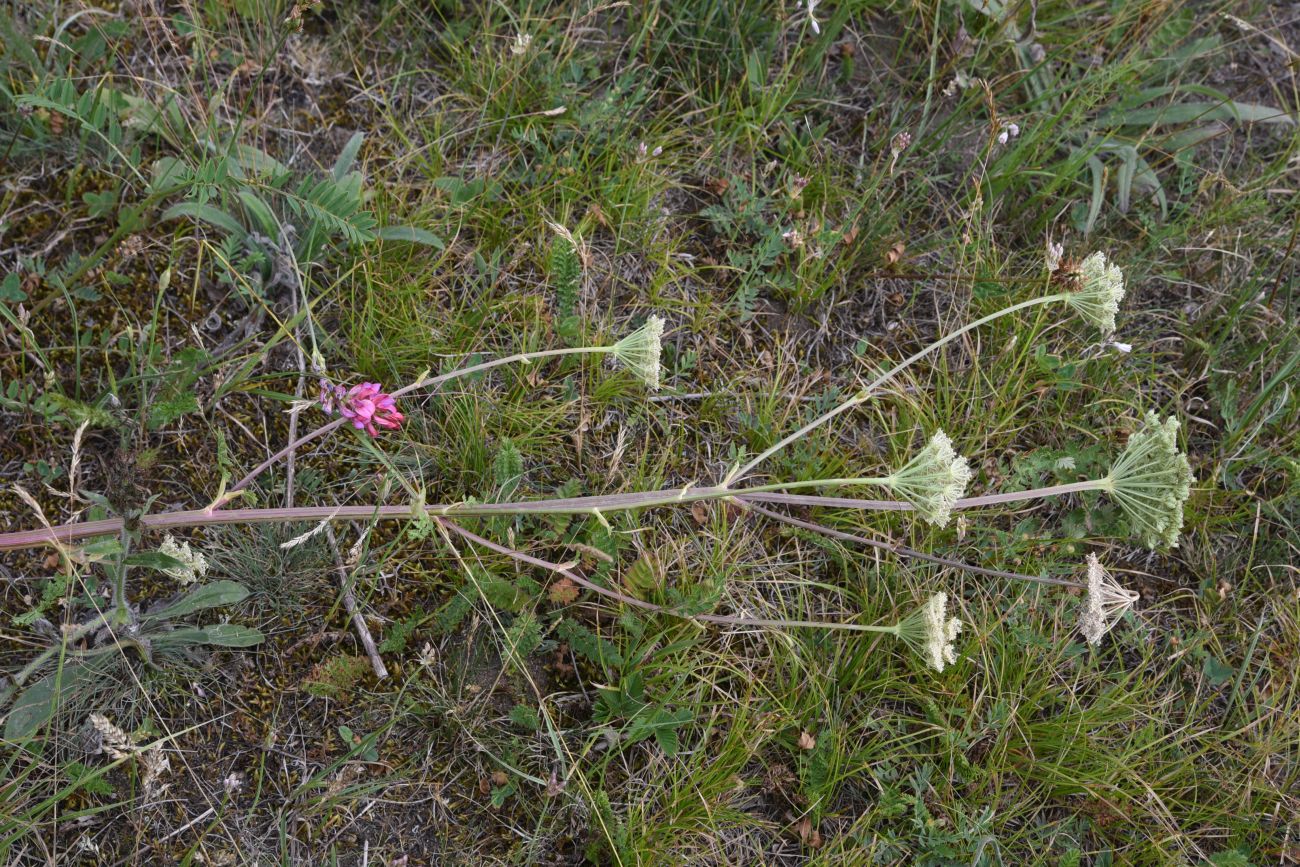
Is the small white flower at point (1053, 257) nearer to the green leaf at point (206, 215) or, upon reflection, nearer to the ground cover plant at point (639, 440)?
the ground cover plant at point (639, 440)

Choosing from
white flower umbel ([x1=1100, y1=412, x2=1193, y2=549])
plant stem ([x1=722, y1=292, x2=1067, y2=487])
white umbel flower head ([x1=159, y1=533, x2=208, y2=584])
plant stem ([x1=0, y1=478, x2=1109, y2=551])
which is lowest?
white flower umbel ([x1=1100, y1=412, x2=1193, y2=549])

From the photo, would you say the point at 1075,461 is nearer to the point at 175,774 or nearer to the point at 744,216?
the point at 744,216

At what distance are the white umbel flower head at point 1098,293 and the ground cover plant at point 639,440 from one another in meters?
0.01

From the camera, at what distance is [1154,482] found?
2240 mm

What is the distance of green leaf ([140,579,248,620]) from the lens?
214 cm

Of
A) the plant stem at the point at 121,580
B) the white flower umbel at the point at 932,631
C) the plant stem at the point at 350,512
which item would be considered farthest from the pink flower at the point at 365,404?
the white flower umbel at the point at 932,631

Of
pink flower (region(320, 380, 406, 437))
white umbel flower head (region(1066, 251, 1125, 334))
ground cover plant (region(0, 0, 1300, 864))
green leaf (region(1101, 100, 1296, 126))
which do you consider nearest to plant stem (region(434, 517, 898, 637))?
ground cover plant (region(0, 0, 1300, 864))

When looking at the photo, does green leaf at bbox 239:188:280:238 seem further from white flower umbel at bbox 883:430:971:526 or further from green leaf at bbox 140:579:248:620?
white flower umbel at bbox 883:430:971:526

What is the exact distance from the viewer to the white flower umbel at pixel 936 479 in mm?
2000

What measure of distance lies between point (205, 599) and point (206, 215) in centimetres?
95

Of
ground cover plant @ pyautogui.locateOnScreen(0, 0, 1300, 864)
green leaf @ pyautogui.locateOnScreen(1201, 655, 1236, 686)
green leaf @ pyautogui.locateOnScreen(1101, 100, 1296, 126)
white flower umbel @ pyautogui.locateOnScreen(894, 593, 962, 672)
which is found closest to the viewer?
white flower umbel @ pyautogui.locateOnScreen(894, 593, 962, 672)

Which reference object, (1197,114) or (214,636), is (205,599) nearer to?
(214,636)

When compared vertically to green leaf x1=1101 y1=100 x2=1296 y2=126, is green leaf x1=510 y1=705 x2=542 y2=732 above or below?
below

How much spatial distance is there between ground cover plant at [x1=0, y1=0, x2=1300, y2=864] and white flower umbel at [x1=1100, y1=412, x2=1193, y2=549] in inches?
0.8
